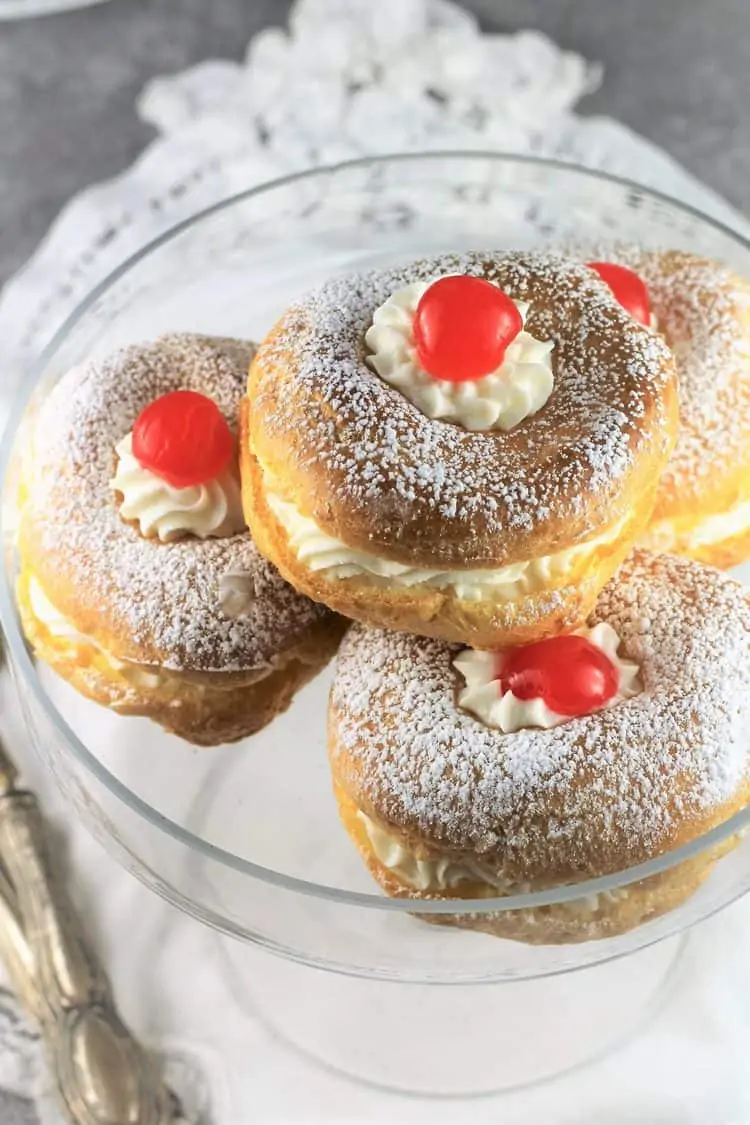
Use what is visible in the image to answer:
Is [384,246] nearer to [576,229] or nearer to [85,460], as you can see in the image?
[576,229]

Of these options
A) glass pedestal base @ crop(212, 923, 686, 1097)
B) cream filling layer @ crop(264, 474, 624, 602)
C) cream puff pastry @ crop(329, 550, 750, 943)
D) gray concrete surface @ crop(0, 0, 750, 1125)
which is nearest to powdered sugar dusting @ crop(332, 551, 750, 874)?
cream puff pastry @ crop(329, 550, 750, 943)

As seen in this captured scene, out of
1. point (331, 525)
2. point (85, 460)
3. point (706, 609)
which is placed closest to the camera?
point (331, 525)

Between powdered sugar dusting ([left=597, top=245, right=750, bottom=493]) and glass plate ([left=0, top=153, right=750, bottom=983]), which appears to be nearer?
glass plate ([left=0, top=153, right=750, bottom=983])

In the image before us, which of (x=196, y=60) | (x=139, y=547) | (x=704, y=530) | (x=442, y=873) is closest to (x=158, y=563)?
(x=139, y=547)

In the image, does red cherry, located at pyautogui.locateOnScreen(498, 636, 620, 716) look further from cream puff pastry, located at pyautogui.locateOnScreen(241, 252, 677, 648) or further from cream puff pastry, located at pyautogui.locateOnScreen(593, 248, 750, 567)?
cream puff pastry, located at pyautogui.locateOnScreen(593, 248, 750, 567)

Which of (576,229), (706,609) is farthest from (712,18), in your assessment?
(706,609)

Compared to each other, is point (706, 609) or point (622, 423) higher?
point (622, 423)
